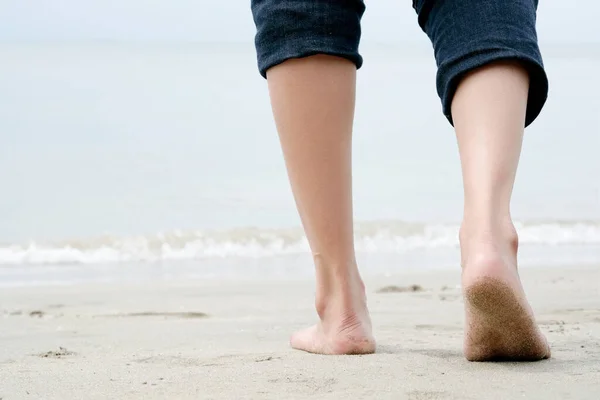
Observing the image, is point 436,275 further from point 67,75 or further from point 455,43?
point 67,75

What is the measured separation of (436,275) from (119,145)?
12178mm

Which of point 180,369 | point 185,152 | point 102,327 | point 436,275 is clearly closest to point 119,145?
point 185,152

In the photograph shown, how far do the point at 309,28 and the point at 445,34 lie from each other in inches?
9.1

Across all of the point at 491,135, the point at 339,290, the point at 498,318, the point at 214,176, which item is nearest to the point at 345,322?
the point at 339,290

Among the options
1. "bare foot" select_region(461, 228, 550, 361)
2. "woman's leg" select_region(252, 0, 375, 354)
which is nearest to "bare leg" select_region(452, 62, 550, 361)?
"bare foot" select_region(461, 228, 550, 361)

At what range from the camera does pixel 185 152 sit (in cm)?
1460

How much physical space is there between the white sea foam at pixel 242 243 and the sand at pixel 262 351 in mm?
2972

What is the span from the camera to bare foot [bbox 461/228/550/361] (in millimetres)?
1200

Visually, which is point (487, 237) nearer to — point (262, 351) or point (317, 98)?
point (317, 98)

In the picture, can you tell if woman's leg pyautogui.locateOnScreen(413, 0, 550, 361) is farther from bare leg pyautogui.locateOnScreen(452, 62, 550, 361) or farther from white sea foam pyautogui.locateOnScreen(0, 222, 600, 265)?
white sea foam pyautogui.locateOnScreen(0, 222, 600, 265)

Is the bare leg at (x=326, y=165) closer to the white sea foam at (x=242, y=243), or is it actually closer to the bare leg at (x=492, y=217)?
the bare leg at (x=492, y=217)

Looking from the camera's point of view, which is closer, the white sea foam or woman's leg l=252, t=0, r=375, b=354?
woman's leg l=252, t=0, r=375, b=354

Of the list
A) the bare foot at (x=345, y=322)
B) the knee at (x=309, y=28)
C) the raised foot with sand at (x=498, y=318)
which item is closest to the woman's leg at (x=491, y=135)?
the raised foot with sand at (x=498, y=318)

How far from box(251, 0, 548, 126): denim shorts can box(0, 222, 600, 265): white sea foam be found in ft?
17.1
